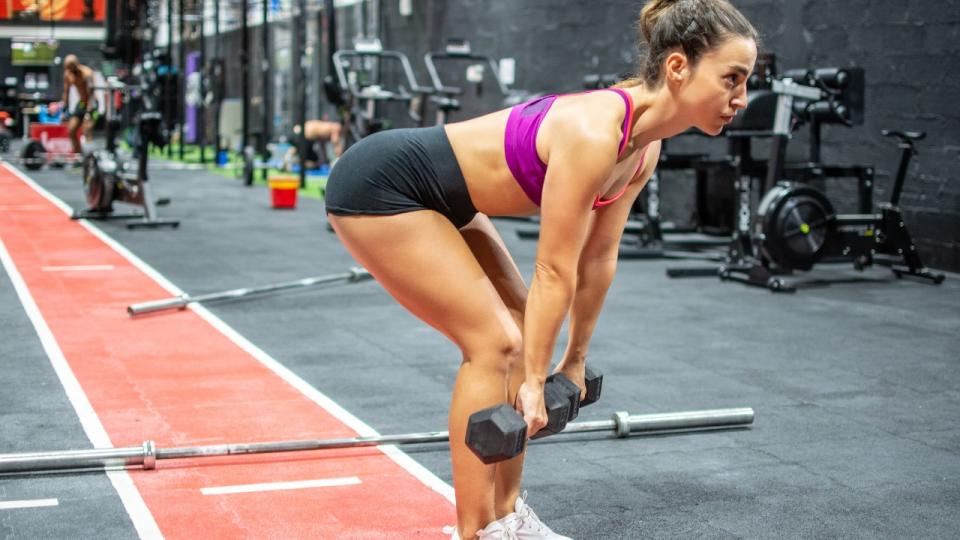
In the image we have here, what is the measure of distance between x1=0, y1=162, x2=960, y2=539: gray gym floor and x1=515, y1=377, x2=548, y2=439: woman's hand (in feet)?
1.99

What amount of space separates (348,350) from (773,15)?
494cm

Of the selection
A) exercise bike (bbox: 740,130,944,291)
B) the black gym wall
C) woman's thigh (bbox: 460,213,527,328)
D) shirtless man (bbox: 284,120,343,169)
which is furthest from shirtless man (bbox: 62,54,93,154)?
woman's thigh (bbox: 460,213,527,328)

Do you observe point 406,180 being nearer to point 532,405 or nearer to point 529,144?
point 529,144

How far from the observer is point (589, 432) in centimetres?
334

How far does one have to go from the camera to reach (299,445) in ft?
9.86

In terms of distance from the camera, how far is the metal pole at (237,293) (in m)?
5.15

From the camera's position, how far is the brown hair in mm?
1908

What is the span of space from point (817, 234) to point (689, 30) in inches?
190

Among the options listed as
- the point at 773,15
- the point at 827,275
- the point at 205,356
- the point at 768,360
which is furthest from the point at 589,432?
the point at 773,15

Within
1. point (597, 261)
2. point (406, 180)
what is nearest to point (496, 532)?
point (597, 261)

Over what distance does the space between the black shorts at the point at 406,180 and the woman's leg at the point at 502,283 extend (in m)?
0.15

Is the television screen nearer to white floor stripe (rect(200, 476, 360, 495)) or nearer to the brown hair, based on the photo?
white floor stripe (rect(200, 476, 360, 495))

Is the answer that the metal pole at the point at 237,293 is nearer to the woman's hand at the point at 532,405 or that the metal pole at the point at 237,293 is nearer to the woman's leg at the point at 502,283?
the woman's leg at the point at 502,283

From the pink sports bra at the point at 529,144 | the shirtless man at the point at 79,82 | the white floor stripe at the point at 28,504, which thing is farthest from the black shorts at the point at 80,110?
the pink sports bra at the point at 529,144
